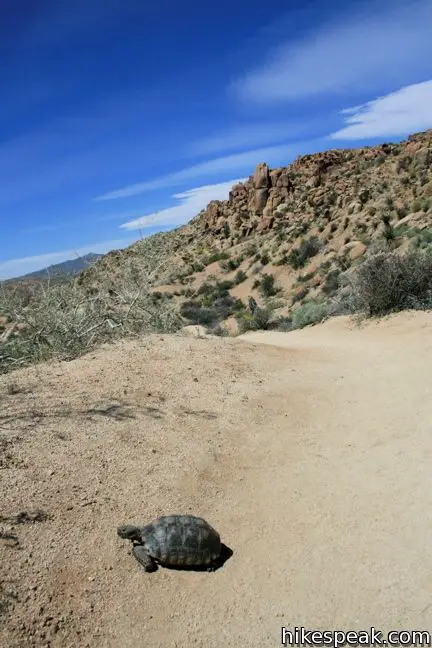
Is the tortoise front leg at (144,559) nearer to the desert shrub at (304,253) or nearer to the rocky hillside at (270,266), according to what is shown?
the rocky hillside at (270,266)

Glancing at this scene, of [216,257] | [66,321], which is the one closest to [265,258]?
[216,257]

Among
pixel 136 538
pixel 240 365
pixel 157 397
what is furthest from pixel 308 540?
pixel 240 365

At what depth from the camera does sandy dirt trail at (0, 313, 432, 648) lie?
3.24m

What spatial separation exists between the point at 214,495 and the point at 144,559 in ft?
3.90

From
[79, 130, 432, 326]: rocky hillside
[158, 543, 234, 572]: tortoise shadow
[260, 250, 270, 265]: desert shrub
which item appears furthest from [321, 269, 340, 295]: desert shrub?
[158, 543, 234, 572]: tortoise shadow

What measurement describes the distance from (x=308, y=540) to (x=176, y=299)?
27.1m

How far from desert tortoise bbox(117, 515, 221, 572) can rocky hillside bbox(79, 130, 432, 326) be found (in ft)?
31.8

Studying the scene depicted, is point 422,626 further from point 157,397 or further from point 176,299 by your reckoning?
point 176,299

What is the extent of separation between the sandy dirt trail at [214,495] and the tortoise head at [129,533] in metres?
0.06

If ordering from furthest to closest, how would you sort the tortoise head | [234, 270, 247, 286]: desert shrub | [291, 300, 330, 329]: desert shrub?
[234, 270, 247, 286]: desert shrub, [291, 300, 330, 329]: desert shrub, the tortoise head

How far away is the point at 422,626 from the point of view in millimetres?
3066

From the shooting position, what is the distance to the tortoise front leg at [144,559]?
11.9 ft

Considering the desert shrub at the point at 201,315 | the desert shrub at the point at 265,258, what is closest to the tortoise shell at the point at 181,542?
the desert shrub at the point at 201,315

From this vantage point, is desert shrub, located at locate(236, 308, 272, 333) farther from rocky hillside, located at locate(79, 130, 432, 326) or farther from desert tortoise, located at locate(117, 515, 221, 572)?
desert tortoise, located at locate(117, 515, 221, 572)
